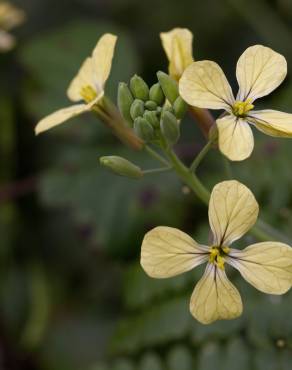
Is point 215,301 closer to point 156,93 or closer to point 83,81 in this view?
point 156,93

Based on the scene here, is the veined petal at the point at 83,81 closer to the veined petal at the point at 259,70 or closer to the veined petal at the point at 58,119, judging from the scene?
the veined petal at the point at 58,119

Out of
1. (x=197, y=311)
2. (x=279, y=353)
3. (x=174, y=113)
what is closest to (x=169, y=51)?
(x=174, y=113)

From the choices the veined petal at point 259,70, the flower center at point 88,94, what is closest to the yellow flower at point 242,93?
the veined petal at point 259,70

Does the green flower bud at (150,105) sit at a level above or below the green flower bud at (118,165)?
above

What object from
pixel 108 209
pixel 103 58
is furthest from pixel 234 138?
pixel 108 209

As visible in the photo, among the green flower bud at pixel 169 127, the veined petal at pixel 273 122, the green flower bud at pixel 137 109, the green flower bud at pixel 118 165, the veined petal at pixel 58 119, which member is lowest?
the veined petal at pixel 273 122

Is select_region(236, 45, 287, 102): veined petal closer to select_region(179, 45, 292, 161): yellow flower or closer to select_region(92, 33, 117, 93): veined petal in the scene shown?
select_region(179, 45, 292, 161): yellow flower

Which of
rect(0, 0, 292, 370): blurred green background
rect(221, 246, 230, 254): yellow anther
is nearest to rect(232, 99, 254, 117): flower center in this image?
rect(221, 246, 230, 254): yellow anther
